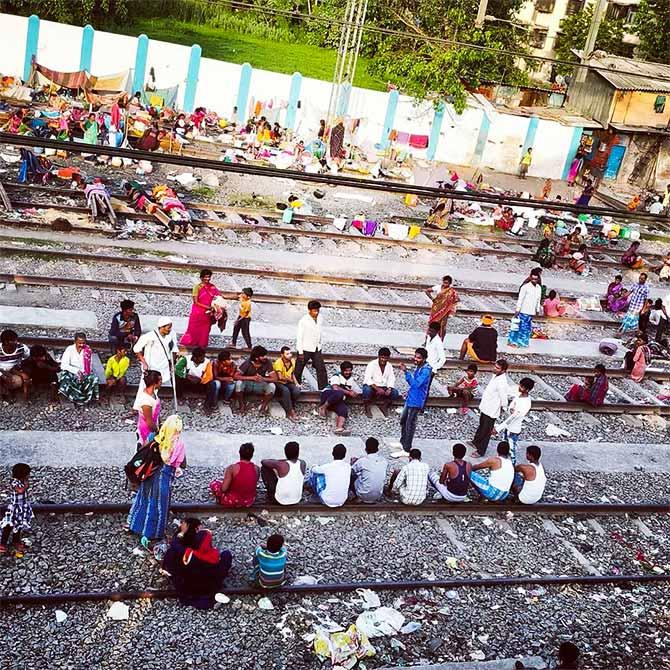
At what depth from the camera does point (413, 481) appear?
11.4 metres

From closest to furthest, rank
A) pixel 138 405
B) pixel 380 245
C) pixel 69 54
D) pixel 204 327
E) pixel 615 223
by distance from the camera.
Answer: pixel 138 405 → pixel 204 327 → pixel 380 245 → pixel 615 223 → pixel 69 54

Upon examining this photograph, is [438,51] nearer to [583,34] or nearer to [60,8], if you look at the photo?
[60,8]

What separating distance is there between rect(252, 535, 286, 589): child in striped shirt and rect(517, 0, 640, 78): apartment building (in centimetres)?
4920

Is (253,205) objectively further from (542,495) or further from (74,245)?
(542,495)

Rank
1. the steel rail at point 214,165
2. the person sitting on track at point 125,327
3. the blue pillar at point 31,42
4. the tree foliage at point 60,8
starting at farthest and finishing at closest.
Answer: the tree foliage at point 60,8 < the blue pillar at point 31,42 < the person sitting on track at point 125,327 < the steel rail at point 214,165

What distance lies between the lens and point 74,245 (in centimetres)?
1888

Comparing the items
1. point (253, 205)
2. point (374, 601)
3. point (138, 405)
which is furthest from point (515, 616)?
point (253, 205)

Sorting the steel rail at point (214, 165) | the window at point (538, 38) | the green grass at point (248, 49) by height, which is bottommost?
the green grass at point (248, 49)

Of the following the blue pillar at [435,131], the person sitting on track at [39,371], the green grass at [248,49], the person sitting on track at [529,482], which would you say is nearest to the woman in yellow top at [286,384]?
the person sitting on track at [39,371]

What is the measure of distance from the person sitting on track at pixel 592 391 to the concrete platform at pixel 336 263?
5.94 metres

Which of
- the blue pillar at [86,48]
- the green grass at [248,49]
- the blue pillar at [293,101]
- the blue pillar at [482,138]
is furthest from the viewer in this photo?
the green grass at [248,49]

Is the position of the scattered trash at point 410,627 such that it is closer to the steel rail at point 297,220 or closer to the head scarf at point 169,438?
the head scarf at point 169,438

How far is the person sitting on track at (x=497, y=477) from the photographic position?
11.8 metres

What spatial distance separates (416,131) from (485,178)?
10.1 ft
